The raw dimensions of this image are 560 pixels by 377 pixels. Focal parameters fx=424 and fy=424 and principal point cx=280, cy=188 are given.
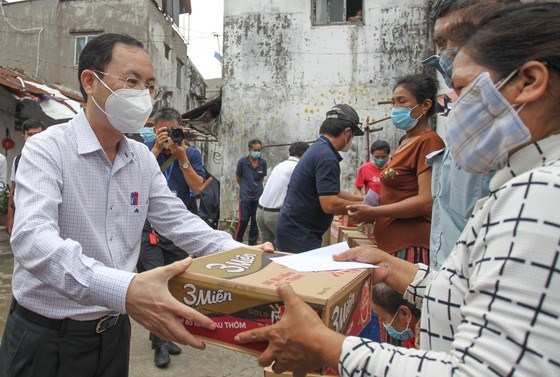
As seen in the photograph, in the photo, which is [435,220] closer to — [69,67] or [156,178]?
[156,178]

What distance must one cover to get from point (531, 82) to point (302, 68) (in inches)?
348

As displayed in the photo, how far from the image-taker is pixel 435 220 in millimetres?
1830

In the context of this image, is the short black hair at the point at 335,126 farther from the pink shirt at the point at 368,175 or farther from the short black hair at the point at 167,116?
the pink shirt at the point at 368,175

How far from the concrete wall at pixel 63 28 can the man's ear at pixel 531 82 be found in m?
15.1

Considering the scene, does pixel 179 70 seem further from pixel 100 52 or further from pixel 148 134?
pixel 100 52

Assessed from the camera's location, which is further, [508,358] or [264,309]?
[264,309]

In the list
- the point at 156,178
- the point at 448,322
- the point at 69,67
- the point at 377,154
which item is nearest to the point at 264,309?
the point at 448,322

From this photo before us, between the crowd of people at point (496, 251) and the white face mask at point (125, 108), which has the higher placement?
the white face mask at point (125, 108)

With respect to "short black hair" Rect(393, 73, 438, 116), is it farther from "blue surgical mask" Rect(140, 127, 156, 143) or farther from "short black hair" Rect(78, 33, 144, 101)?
"blue surgical mask" Rect(140, 127, 156, 143)

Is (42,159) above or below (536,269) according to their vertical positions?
above

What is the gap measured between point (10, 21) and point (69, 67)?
282 cm

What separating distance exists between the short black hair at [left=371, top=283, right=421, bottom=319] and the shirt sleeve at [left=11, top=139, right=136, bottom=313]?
50.0 inches

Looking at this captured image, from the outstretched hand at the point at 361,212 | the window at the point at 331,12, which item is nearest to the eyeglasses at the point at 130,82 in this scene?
the outstretched hand at the point at 361,212

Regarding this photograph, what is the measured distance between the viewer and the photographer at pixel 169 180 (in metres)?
3.20
